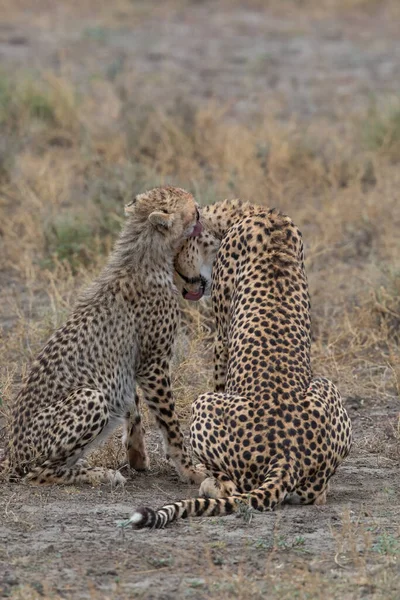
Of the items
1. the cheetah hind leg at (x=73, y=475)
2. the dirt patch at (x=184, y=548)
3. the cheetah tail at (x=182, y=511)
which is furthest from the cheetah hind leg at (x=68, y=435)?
the cheetah tail at (x=182, y=511)

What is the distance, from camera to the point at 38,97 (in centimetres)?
1265

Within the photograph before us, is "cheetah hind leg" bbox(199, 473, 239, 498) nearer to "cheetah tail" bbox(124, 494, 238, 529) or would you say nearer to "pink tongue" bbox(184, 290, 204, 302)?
"cheetah tail" bbox(124, 494, 238, 529)

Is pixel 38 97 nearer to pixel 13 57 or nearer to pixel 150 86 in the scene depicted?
pixel 150 86

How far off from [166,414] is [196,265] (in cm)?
76

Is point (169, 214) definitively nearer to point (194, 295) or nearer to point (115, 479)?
point (194, 295)

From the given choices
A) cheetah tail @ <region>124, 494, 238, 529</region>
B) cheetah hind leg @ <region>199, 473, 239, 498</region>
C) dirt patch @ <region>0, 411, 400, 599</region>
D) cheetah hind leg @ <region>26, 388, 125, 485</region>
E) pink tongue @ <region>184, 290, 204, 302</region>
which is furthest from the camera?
pink tongue @ <region>184, 290, 204, 302</region>

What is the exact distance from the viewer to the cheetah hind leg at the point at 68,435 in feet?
19.0

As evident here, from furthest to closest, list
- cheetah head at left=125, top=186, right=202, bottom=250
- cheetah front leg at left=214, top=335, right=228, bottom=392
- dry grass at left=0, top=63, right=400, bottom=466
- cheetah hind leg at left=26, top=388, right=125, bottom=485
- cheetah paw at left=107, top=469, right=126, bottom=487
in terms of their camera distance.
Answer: dry grass at left=0, top=63, right=400, bottom=466
cheetah head at left=125, top=186, right=202, bottom=250
cheetah front leg at left=214, top=335, right=228, bottom=392
cheetah paw at left=107, top=469, right=126, bottom=487
cheetah hind leg at left=26, top=388, right=125, bottom=485

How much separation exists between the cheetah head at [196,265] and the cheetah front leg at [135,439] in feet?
1.98

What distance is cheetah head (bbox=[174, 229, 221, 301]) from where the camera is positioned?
6.38 meters

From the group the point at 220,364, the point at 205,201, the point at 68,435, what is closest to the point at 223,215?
the point at 220,364

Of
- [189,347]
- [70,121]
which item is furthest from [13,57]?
[189,347]

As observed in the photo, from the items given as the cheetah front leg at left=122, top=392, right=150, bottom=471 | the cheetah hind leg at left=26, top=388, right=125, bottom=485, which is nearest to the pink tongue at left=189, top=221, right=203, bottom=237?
the cheetah front leg at left=122, top=392, right=150, bottom=471

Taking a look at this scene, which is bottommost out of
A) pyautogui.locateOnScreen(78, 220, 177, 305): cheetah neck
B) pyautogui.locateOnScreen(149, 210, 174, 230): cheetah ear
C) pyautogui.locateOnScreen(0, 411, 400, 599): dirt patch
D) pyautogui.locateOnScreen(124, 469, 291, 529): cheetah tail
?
pyautogui.locateOnScreen(0, 411, 400, 599): dirt patch
